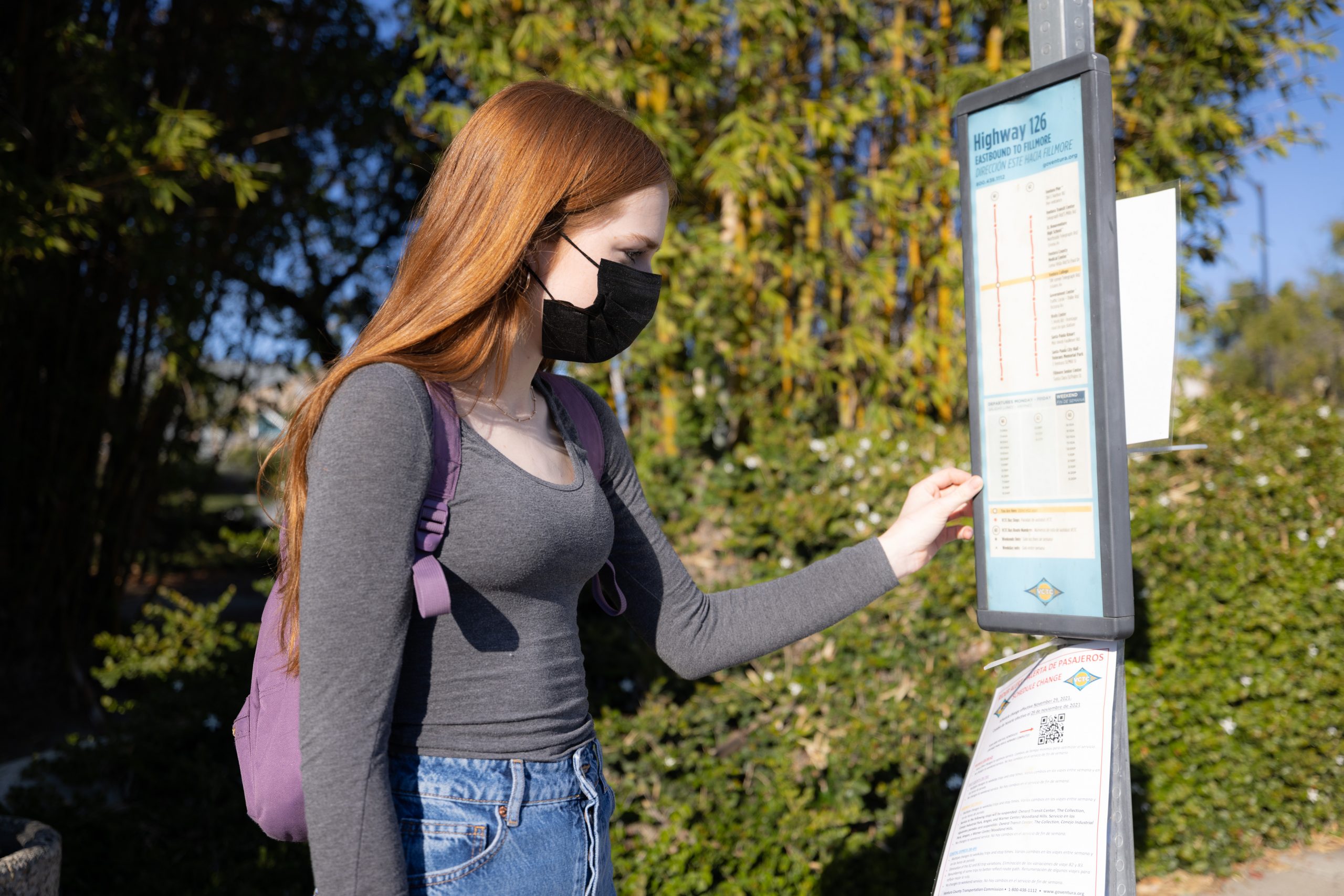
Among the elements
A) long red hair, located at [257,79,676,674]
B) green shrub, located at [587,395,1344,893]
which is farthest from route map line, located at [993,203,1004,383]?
green shrub, located at [587,395,1344,893]

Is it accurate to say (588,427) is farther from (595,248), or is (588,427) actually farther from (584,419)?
(595,248)

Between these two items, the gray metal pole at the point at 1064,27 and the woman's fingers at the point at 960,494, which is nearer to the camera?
the gray metal pole at the point at 1064,27

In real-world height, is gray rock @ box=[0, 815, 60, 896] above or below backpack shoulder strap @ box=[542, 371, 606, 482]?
below

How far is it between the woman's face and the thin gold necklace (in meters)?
0.14

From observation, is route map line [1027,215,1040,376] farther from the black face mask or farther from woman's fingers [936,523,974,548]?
the black face mask

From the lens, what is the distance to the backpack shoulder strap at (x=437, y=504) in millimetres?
1031

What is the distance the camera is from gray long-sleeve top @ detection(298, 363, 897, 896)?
3.24 feet

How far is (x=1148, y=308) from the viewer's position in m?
1.31

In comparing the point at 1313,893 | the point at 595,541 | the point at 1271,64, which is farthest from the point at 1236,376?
the point at 595,541

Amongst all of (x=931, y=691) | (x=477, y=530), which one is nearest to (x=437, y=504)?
(x=477, y=530)

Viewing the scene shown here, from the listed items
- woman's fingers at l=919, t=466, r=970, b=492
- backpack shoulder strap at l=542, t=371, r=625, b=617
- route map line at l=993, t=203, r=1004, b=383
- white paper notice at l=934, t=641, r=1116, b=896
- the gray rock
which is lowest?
the gray rock

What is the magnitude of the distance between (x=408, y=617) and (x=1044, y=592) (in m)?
0.85

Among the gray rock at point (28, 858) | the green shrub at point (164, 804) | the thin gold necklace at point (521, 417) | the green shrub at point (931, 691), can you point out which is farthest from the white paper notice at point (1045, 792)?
the green shrub at point (164, 804)

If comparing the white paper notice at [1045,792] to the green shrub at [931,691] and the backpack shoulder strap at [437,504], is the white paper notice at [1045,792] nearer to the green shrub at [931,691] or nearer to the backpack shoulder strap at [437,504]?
the backpack shoulder strap at [437,504]
